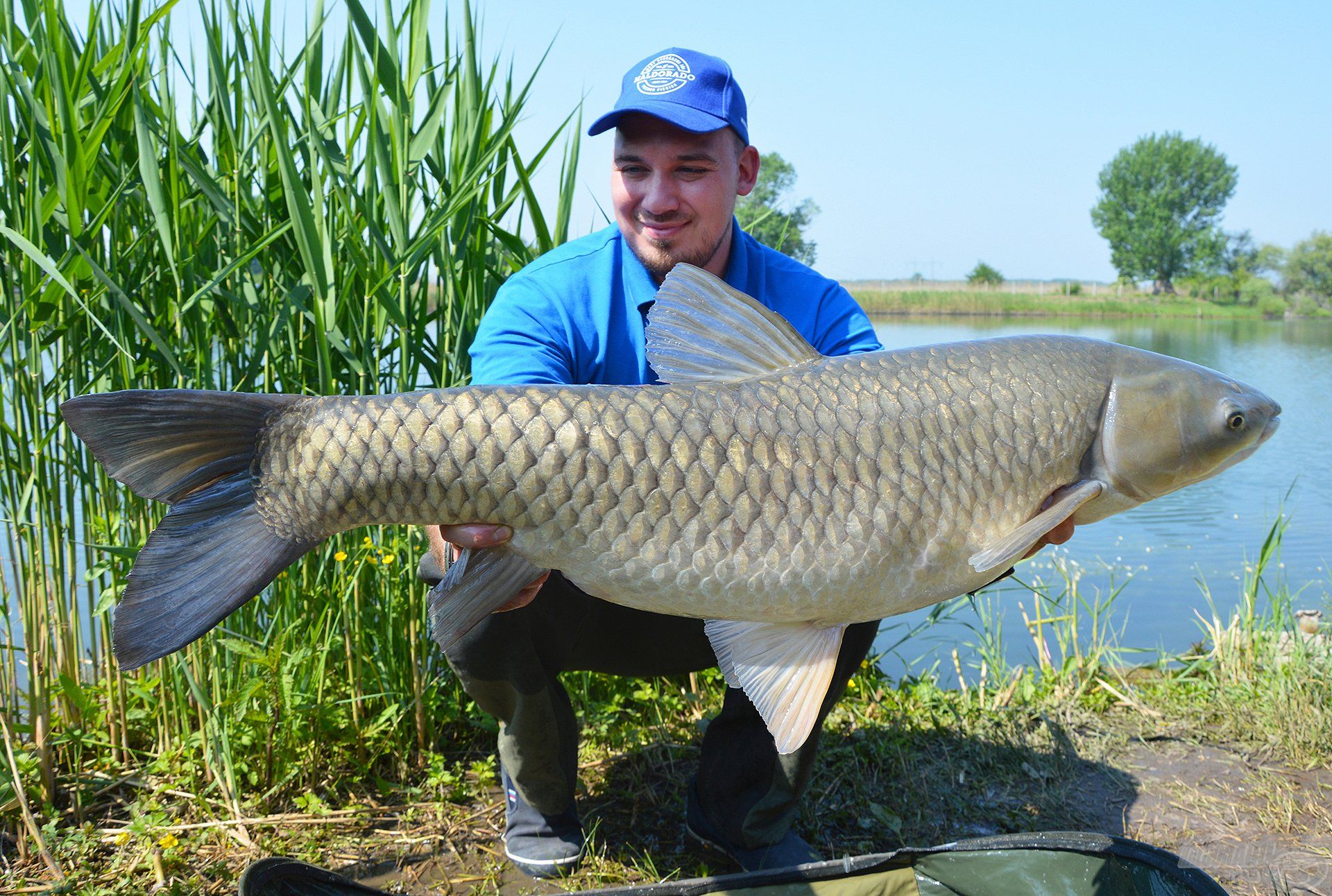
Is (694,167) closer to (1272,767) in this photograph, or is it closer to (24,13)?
(24,13)

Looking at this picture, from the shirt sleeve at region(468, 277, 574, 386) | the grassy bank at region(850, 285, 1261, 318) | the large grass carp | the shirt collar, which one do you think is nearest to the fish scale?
the large grass carp

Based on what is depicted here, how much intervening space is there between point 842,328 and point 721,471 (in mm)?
881

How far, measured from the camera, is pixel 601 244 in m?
2.16

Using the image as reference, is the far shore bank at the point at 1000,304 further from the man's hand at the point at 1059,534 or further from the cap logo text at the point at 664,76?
the man's hand at the point at 1059,534

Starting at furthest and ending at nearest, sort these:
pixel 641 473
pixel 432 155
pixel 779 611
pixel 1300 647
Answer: pixel 1300 647, pixel 432 155, pixel 779 611, pixel 641 473

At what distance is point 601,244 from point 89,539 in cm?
129

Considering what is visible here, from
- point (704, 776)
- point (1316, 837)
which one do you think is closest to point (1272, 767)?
point (1316, 837)

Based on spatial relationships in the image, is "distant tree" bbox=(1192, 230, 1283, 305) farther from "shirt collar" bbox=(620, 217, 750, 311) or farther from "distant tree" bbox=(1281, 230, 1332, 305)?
"shirt collar" bbox=(620, 217, 750, 311)

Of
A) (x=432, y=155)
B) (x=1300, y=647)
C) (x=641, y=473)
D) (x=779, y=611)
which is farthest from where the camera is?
(x=1300, y=647)

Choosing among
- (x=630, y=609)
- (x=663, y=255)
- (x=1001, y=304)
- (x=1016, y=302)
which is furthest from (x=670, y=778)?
(x=1016, y=302)

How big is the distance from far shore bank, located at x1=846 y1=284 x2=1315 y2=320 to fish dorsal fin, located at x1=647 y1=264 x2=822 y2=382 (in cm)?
2172

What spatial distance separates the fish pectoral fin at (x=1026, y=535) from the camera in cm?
141

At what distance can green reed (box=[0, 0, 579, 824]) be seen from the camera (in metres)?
1.97

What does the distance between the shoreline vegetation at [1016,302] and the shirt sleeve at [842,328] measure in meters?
19.8
